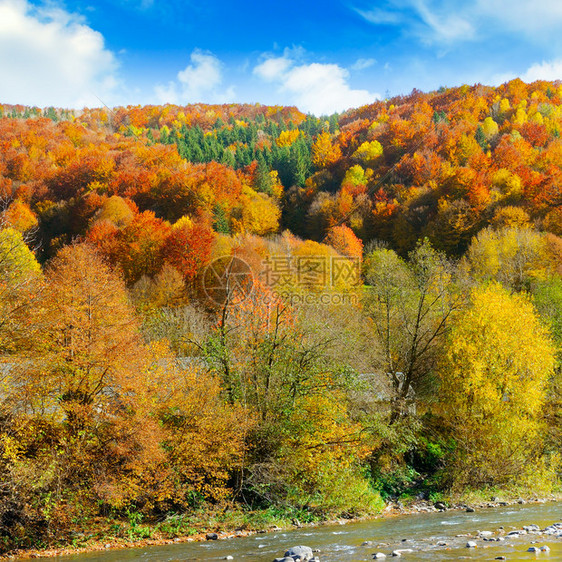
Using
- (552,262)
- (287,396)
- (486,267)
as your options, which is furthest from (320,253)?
(287,396)

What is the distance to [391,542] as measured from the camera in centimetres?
1684

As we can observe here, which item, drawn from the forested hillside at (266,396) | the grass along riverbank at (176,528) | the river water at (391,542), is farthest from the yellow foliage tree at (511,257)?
the grass along riverbank at (176,528)

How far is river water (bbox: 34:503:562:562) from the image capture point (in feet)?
47.3

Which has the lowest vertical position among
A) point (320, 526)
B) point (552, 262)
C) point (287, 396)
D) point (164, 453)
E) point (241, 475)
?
point (320, 526)

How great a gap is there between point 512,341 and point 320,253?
45242 millimetres

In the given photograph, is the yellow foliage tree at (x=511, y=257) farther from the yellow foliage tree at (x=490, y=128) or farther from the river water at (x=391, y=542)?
the river water at (x=391, y=542)

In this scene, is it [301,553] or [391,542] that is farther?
[391,542]

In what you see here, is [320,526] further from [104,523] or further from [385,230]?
[385,230]

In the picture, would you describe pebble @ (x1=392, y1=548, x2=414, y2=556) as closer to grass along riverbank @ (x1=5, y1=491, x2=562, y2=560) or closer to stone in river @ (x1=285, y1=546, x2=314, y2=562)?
stone in river @ (x1=285, y1=546, x2=314, y2=562)

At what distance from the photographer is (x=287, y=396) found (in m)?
22.9

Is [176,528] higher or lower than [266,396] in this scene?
lower

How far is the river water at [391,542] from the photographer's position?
1441 centimetres

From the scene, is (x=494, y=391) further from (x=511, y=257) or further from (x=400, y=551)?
(x=511, y=257)

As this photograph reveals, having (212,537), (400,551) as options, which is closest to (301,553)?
(400,551)
